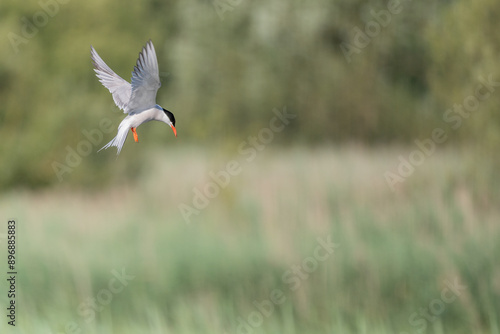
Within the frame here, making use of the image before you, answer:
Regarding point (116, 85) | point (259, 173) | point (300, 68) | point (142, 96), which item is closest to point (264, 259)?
point (259, 173)

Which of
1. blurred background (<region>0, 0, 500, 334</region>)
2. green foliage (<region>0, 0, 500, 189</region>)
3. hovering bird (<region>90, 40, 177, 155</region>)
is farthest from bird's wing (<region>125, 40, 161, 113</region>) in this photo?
green foliage (<region>0, 0, 500, 189</region>)

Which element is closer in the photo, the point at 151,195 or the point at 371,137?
the point at 151,195

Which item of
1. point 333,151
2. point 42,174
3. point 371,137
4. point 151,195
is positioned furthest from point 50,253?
point 371,137

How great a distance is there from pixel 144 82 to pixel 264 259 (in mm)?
4348

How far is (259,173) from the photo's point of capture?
34.9 ft

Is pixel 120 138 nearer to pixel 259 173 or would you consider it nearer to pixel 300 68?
pixel 259 173

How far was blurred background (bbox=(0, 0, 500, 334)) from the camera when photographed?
20.6 ft

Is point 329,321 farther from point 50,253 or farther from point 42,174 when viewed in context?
point 42,174

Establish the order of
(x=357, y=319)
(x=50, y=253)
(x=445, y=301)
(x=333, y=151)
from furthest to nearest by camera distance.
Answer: (x=333, y=151) < (x=50, y=253) < (x=445, y=301) < (x=357, y=319)

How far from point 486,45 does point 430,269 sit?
4.20m

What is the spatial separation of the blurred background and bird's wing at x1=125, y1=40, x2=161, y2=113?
3.06m

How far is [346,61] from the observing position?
663 inches

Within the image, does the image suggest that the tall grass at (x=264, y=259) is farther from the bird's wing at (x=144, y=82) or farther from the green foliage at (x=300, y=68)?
the green foliage at (x=300, y=68)

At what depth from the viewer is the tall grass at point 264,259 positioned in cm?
598
